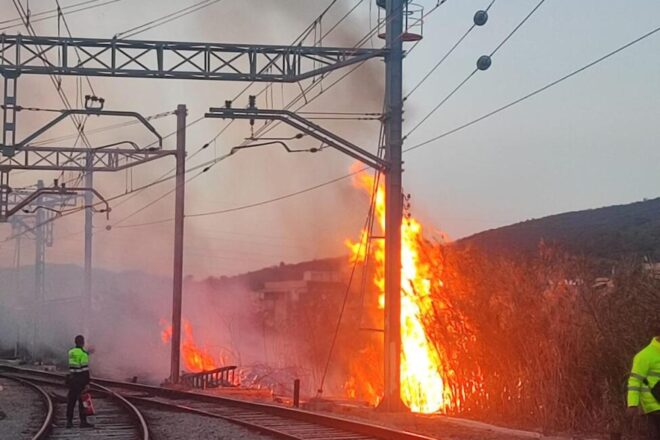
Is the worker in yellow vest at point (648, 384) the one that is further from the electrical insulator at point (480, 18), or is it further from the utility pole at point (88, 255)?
the utility pole at point (88, 255)

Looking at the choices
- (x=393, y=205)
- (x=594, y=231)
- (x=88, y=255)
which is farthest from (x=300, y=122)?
(x=594, y=231)

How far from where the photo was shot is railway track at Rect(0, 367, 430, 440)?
18.3 meters

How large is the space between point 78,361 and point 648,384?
12.6 m

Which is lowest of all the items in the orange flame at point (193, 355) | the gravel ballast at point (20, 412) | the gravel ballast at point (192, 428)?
the orange flame at point (193, 355)

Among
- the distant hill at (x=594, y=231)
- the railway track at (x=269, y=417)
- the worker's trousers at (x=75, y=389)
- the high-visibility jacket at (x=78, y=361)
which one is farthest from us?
the distant hill at (x=594, y=231)

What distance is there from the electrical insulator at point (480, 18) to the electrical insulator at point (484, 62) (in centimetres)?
83

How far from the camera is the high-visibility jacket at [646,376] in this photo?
11570mm

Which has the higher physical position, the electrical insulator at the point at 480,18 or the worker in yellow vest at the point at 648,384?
the electrical insulator at the point at 480,18

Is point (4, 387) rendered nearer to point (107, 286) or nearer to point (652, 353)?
point (652, 353)

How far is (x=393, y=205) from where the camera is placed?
23562mm

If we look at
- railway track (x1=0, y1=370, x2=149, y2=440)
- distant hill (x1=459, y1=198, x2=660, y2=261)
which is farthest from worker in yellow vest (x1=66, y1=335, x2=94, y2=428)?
distant hill (x1=459, y1=198, x2=660, y2=261)

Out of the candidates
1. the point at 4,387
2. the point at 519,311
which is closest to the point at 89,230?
the point at 4,387

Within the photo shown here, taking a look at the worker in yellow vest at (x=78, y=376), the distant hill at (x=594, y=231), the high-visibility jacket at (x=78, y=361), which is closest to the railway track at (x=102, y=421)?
the worker in yellow vest at (x=78, y=376)

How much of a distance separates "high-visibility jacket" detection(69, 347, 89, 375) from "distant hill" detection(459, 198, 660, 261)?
54682 millimetres
